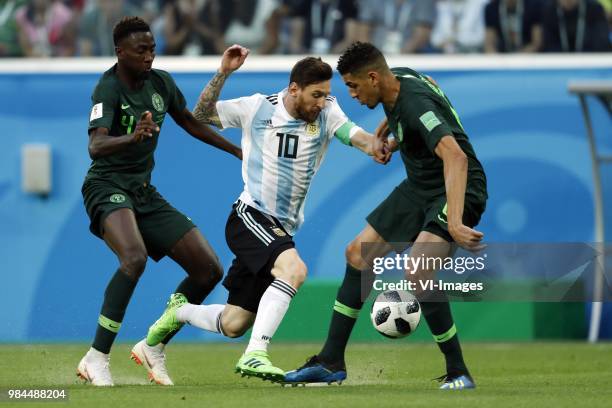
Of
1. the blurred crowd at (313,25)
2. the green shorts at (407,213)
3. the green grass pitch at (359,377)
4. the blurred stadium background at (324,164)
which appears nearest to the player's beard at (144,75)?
the green shorts at (407,213)

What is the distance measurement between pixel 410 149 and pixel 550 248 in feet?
22.0

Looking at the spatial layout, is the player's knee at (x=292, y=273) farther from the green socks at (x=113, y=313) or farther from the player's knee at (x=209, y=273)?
the green socks at (x=113, y=313)

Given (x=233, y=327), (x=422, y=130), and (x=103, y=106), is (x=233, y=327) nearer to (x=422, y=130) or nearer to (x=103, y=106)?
(x=103, y=106)

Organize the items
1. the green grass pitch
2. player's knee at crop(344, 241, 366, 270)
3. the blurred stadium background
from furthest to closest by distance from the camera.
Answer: the blurred stadium background < player's knee at crop(344, 241, 366, 270) < the green grass pitch

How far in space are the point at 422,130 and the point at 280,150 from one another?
3.69 ft

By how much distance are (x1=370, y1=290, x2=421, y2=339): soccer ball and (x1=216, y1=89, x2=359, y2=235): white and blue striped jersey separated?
92cm

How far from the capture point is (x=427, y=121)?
27.2 feet

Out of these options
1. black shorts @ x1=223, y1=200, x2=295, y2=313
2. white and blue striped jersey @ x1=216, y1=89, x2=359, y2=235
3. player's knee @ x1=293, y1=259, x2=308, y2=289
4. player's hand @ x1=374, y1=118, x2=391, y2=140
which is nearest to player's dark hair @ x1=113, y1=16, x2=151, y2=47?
white and blue striped jersey @ x1=216, y1=89, x2=359, y2=235

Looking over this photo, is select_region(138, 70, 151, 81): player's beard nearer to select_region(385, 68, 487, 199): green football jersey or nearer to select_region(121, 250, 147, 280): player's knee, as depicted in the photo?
select_region(121, 250, 147, 280): player's knee

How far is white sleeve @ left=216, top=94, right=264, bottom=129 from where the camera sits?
9.13 metres

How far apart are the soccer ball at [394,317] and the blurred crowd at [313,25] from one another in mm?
6989

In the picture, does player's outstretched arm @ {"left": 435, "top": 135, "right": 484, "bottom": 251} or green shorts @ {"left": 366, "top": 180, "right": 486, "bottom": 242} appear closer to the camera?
player's outstretched arm @ {"left": 435, "top": 135, "right": 484, "bottom": 251}

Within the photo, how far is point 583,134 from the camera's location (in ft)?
49.1

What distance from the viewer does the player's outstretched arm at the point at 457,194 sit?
8.02m
